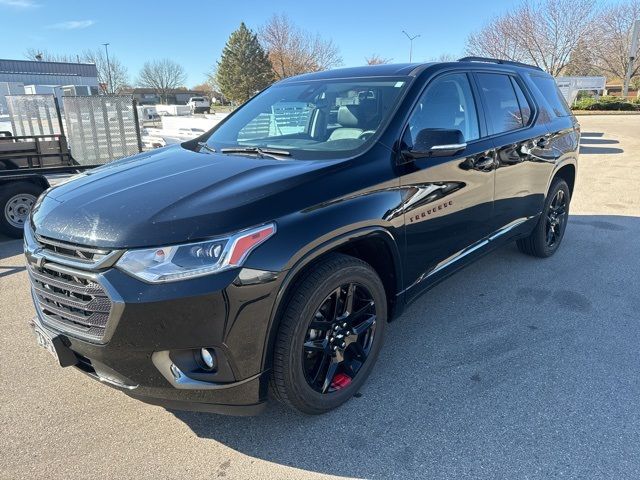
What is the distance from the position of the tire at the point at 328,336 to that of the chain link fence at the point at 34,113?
7.88 m

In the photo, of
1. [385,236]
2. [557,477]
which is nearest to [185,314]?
[385,236]

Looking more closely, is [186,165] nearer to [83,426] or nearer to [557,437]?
[83,426]

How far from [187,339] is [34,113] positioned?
8.56 meters

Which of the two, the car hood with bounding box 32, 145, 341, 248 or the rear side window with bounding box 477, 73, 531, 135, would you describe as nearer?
the car hood with bounding box 32, 145, 341, 248

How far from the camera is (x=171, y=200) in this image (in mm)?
2199

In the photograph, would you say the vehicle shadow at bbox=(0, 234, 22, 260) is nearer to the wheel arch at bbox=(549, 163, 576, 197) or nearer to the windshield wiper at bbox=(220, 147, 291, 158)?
the windshield wiper at bbox=(220, 147, 291, 158)

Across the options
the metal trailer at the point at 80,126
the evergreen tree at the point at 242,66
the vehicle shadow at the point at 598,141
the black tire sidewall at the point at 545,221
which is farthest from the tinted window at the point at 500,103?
the evergreen tree at the point at 242,66

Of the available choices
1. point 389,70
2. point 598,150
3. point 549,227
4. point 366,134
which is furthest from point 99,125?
point 598,150

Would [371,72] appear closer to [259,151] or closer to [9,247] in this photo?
[259,151]

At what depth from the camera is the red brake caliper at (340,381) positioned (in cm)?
263

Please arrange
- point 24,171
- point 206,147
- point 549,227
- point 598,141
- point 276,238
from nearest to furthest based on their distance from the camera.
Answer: point 276,238
point 206,147
point 549,227
point 24,171
point 598,141

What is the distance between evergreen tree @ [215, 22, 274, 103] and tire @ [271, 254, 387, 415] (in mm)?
51202

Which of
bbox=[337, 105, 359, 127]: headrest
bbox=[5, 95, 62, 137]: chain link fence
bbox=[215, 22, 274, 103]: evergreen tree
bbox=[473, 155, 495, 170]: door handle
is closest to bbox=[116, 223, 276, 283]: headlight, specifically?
bbox=[337, 105, 359, 127]: headrest

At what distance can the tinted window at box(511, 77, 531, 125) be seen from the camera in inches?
165
